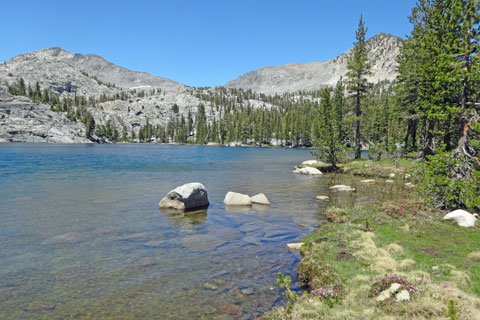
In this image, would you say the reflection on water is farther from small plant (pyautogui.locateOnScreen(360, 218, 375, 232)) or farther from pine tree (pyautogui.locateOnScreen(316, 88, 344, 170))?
pine tree (pyautogui.locateOnScreen(316, 88, 344, 170))

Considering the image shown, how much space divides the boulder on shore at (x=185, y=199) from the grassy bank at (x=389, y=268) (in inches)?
417

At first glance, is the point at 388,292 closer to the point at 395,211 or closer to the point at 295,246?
the point at 295,246

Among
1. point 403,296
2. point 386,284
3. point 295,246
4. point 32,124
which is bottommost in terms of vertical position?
point 295,246

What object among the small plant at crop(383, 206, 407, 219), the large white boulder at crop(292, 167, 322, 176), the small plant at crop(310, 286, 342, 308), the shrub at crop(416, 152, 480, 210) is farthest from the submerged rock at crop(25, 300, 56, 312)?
the large white boulder at crop(292, 167, 322, 176)

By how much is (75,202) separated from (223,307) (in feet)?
65.0

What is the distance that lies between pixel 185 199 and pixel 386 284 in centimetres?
1656

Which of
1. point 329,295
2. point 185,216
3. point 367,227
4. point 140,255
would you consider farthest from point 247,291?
point 185,216

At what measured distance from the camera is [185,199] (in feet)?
75.1

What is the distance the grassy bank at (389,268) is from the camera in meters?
7.82

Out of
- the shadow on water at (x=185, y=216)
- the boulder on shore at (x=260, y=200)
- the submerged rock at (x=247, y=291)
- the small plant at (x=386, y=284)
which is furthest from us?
the boulder on shore at (x=260, y=200)

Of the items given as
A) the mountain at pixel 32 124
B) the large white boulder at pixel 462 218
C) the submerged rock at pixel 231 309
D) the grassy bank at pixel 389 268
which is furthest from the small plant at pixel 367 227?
the mountain at pixel 32 124

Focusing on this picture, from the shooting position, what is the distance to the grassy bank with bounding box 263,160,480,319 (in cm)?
782

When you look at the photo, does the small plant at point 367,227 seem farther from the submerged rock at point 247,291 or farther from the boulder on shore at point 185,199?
the boulder on shore at point 185,199

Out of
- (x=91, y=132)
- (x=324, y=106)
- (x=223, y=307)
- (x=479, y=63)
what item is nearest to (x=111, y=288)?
(x=223, y=307)
